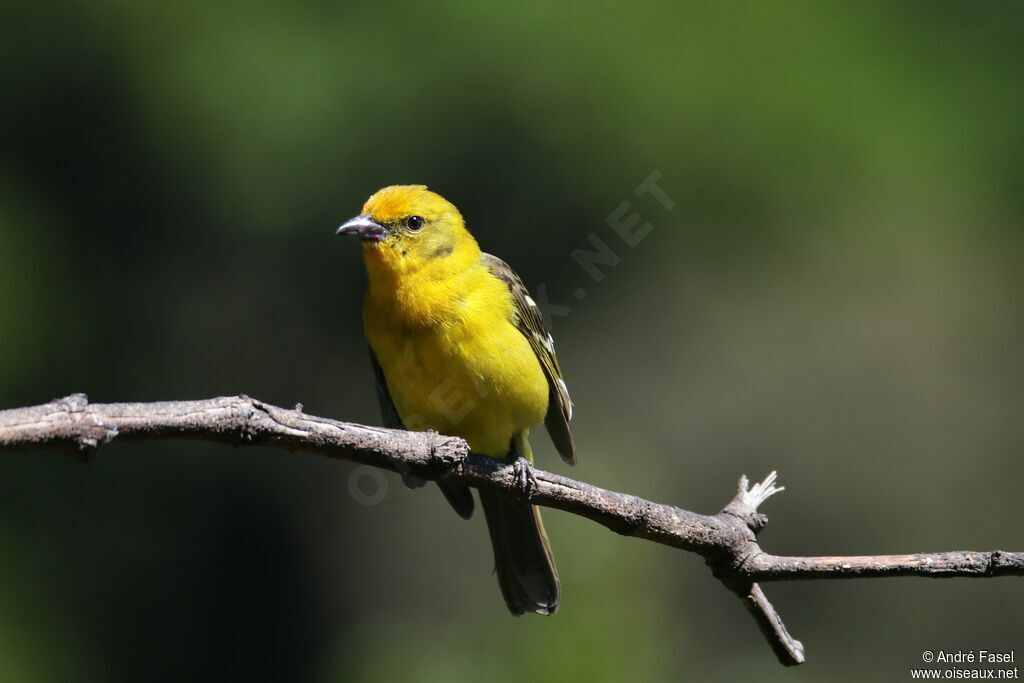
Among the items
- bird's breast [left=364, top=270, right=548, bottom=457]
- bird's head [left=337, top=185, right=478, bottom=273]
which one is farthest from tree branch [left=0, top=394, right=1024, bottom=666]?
bird's head [left=337, top=185, right=478, bottom=273]

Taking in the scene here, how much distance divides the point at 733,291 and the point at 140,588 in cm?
446

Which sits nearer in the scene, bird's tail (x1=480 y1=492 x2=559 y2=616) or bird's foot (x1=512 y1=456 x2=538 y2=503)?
bird's foot (x1=512 y1=456 x2=538 y2=503)

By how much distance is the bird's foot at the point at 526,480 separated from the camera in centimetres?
367

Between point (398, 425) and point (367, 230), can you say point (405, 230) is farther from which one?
point (398, 425)

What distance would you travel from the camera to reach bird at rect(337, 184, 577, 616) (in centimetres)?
433

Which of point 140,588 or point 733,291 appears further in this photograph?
point 733,291

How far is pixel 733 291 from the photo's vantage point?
8023 mm

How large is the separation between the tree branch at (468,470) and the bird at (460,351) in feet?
1.54

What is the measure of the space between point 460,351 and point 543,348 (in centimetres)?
71

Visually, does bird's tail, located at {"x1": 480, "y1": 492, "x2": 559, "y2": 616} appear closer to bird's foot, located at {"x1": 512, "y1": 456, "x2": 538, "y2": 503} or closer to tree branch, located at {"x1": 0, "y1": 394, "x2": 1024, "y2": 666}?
tree branch, located at {"x1": 0, "y1": 394, "x2": 1024, "y2": 666}

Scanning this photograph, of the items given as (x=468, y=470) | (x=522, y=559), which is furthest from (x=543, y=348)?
(x=468, y=470)

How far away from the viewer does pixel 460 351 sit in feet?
14.1

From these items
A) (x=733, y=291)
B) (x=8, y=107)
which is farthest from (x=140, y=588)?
(x=733, y=291)

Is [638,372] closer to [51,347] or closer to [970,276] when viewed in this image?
[970,276]
